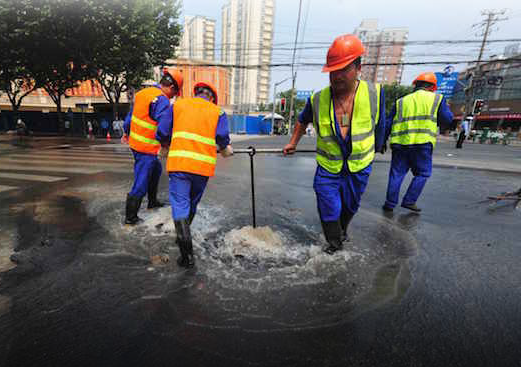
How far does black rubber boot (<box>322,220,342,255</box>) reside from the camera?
2.56m

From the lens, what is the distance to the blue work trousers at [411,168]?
12.3ft

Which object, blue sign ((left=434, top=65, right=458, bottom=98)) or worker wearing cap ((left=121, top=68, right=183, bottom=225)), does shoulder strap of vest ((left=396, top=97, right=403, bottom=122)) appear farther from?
blue sign ((left=434, top=65, right=458, bottom=98))

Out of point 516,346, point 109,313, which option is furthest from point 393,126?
point 109,313

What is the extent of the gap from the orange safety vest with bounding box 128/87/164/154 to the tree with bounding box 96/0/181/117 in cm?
1500

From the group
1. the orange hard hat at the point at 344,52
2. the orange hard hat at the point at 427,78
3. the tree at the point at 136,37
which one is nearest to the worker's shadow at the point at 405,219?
the orange hard hat at the point at 427,78

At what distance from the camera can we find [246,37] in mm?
65125

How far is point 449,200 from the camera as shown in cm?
477

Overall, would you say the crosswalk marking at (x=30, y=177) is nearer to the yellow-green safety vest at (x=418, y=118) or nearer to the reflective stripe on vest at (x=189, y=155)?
the reflective stripe on vest at (x=189, y=155)

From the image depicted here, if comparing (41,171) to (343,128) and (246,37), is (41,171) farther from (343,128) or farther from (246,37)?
(246,37)

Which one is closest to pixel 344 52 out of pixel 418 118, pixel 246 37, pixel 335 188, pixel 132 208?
pixel 335 188

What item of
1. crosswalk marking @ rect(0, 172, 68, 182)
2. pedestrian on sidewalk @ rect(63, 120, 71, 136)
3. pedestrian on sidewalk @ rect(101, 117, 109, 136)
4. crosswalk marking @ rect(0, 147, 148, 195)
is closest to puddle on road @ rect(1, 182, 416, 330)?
crosswalk marking @ rect(0, 147, 148, 195)

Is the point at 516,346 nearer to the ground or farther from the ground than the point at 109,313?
farther from the ground

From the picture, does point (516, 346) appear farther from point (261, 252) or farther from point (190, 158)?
point (190, 158)

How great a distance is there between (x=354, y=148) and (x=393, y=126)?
194 centimetres
